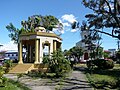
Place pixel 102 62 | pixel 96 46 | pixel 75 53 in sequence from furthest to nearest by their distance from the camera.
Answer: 1. pixel 75 53
2. pixel 96 46
3. pixel 102 62

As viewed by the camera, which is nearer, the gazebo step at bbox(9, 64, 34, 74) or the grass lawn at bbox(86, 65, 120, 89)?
the grass lawn at bbox(86, 65, 120, 89)

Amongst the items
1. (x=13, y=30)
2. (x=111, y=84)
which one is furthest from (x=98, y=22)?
(x=13, y=30)

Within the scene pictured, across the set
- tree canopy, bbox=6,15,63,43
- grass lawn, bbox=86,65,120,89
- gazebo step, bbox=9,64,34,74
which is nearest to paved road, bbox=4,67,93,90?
grass lawn, bbox=86,65,120,89

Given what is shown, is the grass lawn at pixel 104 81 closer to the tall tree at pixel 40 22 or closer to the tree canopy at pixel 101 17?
the tree canopy at pixel 101 17

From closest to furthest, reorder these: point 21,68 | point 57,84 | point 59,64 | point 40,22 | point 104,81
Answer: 1. point 57,84
2. point 104,81
3. point 59,64
4. point 21,68
5. point 40,22

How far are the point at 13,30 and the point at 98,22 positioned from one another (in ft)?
77.6

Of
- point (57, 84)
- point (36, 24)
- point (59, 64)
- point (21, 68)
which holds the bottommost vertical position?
point (57, 84)

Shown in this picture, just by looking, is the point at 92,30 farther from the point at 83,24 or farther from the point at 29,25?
the point at 29,25

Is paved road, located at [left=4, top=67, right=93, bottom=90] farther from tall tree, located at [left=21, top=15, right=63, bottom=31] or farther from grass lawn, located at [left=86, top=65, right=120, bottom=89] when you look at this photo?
tall tree, located at [left=21, top=15, right=63, bottom=31]

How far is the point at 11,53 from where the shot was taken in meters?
73.2

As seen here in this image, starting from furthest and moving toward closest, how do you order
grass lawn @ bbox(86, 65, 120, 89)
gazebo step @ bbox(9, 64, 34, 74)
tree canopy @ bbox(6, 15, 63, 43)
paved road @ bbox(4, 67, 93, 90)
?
tree canopy @ bbox(6, 15, 63, 43) → gazebo step @ bbox(9, 64, 34, 74) → grass lawn @ bbox(86, 65, 120, 89) → paved road @ bbox(4, 67, 93, 90)

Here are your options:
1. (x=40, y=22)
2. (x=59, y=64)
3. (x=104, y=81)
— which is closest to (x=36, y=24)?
(x=40, y=22)

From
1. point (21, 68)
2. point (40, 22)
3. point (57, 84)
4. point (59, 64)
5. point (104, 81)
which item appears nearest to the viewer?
point (57, 84)

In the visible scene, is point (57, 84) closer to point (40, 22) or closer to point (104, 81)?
point (104, 81)
